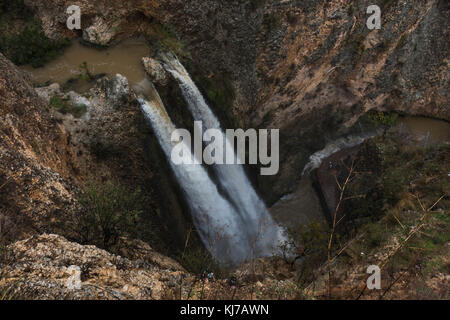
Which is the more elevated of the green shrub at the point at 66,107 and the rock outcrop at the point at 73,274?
the green shrub at the point at 66,107

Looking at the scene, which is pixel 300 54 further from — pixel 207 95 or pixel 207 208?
pixel 207 208

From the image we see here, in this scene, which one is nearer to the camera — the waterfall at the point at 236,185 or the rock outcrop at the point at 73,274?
the rock outcrop at the point at 73,274

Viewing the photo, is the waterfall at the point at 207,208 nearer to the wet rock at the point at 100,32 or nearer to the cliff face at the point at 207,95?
the cliff face at the point at 207,95

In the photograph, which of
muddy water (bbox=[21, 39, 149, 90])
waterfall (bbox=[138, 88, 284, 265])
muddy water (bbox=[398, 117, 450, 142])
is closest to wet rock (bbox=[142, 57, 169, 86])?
muddy water (bbox=[21, 39, 149, 90])

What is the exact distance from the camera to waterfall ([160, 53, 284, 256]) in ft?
40.2

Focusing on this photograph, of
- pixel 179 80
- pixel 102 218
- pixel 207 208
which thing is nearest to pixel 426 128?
pixel 207 208

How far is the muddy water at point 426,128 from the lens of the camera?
19984mm

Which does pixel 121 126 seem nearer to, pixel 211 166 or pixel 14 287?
pixel 211 166

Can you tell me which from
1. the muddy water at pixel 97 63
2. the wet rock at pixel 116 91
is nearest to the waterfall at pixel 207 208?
the wet rock at pixel 116 91

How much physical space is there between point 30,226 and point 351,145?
1865cm

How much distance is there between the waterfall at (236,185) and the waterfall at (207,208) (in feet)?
0.38

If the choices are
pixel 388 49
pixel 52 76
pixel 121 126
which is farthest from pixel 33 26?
pixel 388 49

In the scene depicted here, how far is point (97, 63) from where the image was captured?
39.9ft

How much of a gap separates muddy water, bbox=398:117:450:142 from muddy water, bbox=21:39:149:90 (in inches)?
686
